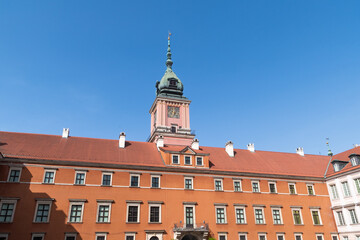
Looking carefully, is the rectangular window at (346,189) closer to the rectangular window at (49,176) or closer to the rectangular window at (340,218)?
the rectangular window at (340,218)

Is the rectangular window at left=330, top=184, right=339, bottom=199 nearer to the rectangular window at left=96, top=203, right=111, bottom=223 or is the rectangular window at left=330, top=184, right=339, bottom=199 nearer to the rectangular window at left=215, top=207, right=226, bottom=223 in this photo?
the rectangular window at left=215, top=207, right=226, bottom=223

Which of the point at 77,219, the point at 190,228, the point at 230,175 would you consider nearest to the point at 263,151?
the point at 230,175

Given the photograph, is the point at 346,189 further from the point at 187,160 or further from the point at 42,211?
the point at 42,211

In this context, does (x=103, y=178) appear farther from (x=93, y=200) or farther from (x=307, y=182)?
(x=307, y=182)

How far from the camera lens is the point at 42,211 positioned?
30.8 m

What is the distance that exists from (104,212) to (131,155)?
8462 mm

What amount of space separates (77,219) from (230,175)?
20.1 metres

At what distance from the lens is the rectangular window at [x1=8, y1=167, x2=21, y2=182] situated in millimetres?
31359

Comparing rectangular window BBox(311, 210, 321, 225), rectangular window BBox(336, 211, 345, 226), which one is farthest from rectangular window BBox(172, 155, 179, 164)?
rectangular window BBox(336, 211, 345, 226)

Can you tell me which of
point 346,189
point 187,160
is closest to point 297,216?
point 346,189

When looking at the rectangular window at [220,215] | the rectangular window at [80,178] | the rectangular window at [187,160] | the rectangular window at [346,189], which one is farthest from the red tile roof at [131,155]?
the rectangular window at [220,215]

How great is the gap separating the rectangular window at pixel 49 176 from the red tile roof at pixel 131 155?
1.67m

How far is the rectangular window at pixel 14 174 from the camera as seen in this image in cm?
3136

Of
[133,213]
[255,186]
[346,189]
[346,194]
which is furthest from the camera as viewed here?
[255,186]
